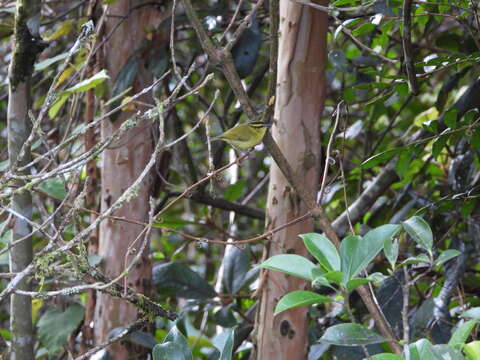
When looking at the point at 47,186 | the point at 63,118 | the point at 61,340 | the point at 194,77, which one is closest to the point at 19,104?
the point at 47,186

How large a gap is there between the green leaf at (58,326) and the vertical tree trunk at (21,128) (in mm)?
332

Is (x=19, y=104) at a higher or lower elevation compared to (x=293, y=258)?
higher

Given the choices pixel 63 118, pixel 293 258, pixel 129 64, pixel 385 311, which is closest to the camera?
pixel 293 258

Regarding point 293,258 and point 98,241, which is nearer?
point 293,258

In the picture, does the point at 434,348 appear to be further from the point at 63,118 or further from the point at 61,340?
the point at 63,118

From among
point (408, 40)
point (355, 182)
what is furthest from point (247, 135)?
point (355, 182)

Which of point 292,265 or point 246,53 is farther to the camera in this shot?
point 246,53

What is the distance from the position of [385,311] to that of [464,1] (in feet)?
2.04

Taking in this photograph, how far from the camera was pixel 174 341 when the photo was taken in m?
0.86

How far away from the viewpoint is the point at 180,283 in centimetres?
157

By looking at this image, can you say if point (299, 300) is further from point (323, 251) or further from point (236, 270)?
point (236, 270)

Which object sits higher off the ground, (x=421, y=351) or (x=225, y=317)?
(x=421, y=351)

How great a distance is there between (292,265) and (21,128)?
53 cm

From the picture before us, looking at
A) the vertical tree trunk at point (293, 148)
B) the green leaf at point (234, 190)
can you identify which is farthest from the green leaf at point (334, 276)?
the green leaf at point (234, 190)
